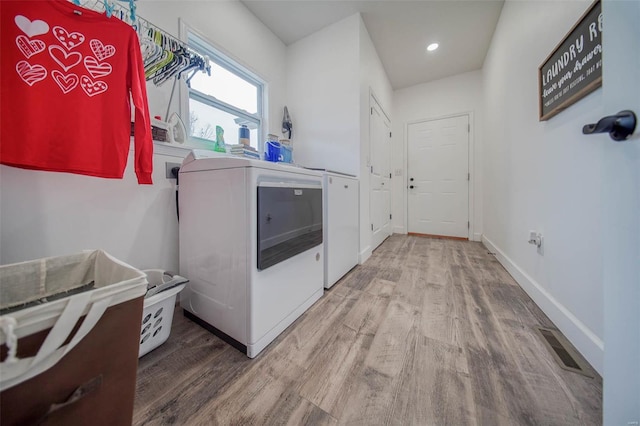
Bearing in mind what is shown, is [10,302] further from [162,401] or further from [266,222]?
[266,222]

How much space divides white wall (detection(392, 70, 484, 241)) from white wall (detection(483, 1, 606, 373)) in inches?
40.3

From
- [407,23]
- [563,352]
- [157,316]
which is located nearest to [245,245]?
[157,316]

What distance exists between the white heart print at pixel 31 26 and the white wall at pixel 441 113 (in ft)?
13.0

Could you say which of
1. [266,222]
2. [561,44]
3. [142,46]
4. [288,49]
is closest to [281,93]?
[288,49]

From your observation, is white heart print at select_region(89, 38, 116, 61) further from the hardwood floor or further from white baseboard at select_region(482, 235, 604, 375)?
white baseboard at select_region(482, 235, 604, 375)

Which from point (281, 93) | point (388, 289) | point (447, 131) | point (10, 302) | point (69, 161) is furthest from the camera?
point (447, 131)

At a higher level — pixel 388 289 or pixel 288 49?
pixel 288 49

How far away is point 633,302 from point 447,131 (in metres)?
3.79

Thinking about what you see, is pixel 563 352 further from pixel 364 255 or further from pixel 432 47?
pixel 432 47

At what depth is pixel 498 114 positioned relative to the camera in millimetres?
2379

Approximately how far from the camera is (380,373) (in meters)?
0.91

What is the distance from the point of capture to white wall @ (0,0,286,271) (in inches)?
37.1

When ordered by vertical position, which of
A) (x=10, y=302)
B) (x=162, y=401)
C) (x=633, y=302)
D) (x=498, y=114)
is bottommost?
(x=162, y=401)

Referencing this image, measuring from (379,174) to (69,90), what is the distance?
2.84m
